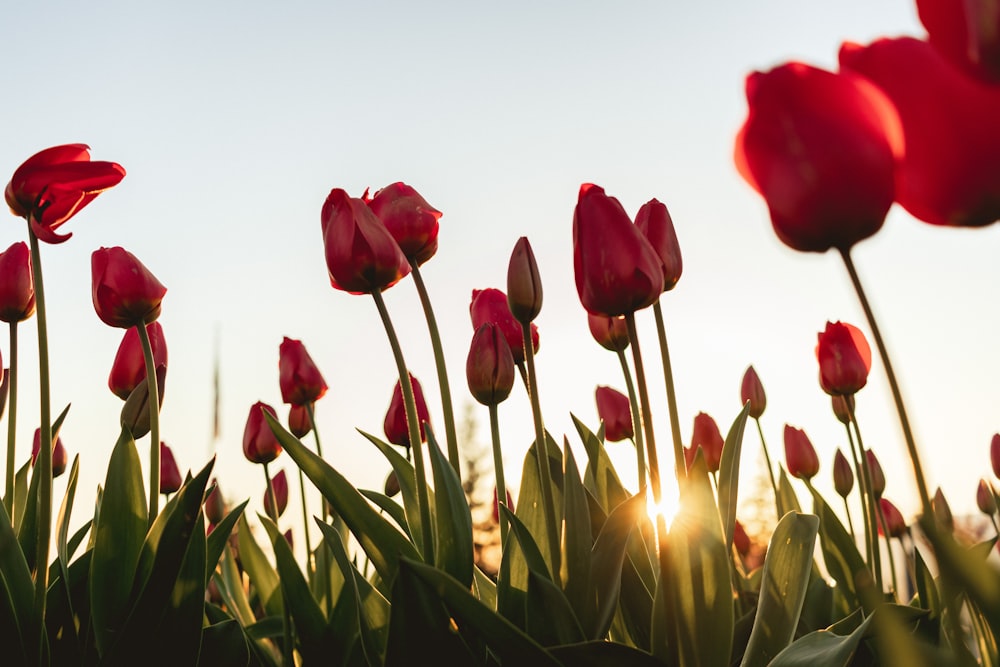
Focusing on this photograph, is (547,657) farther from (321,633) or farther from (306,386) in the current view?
(306,386)

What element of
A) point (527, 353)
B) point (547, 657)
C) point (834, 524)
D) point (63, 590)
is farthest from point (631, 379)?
point (63, 590)

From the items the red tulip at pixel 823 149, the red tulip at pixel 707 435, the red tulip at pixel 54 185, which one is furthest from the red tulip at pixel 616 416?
the red tulip at pixel 823 149

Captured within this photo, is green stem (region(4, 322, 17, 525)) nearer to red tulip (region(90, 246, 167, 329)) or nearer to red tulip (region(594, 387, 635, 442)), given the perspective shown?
red tulip (region(90, 246, 167, 329))

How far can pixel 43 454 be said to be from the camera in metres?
1.21

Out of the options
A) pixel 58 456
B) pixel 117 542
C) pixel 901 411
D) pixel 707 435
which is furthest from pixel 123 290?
pixel 707 435

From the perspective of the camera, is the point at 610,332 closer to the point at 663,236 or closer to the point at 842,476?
the point at 663,236

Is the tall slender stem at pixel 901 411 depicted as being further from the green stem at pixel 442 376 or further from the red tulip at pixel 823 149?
the green stem at pixel 442 376

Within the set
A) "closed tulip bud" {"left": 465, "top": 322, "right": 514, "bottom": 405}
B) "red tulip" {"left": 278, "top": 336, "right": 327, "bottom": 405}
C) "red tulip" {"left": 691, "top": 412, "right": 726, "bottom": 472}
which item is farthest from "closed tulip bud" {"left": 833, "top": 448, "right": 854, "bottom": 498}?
"red tulip" {"left": 278, "top": 336, "right": 327, "bottom": 405}

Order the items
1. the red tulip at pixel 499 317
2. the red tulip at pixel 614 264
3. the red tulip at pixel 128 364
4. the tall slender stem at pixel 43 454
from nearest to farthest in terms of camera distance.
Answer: the red tulip at pixel 614 264
the tall slender stem at pixel 43 454
the red tulip at pixel 499 317
the red tulip at pixel 128 364

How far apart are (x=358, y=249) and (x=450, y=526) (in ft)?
1.41

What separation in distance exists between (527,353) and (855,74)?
2.24 ft

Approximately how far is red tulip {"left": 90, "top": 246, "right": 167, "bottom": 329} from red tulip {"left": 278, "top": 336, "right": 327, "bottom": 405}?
0.50 metres

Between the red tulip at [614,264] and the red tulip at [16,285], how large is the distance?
1.06m

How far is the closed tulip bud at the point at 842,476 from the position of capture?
7.88 feet
